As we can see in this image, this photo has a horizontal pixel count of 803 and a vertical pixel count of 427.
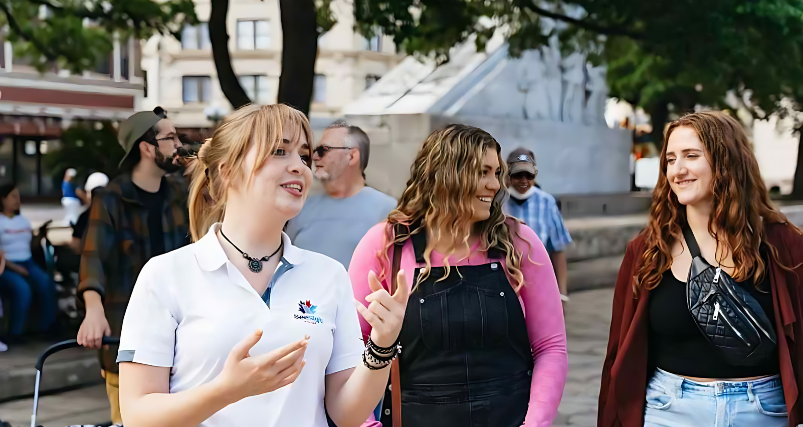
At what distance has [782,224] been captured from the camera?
9.55ft

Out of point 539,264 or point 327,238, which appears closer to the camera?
point 539,264

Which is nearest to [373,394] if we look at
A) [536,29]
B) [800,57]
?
[536,29]

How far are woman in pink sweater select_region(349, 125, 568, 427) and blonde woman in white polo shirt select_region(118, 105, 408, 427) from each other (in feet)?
2.20

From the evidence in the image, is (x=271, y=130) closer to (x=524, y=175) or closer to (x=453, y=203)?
(x=453, y=203)

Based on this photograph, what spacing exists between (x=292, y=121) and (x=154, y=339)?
0.59 metres

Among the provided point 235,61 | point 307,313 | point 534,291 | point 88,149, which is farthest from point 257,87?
point 307,313

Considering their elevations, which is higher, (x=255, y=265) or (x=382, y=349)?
(x=255, y=265)

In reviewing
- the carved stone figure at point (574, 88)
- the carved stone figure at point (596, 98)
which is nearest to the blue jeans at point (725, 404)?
the carved stone figure at point (574, 88)

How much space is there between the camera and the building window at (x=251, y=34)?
1129cm

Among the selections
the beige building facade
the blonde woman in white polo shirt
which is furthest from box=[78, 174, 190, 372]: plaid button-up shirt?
the beige building facade

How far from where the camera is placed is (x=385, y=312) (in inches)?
75.4

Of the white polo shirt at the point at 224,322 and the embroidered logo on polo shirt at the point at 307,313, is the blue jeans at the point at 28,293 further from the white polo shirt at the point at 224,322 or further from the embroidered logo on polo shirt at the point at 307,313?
the embroidered logo on polo shirt at the point at 307,313

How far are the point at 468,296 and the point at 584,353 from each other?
5.46m

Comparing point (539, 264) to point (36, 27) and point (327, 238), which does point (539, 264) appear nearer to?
point (327, 238)
